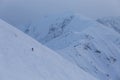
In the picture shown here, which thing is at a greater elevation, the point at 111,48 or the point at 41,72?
the point at 41,72

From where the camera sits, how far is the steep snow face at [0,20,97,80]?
18.2m

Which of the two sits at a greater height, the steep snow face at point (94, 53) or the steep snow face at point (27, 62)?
the steep snow face at point (27, 62)

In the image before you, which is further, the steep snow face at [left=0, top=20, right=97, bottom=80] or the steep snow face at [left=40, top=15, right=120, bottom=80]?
the steep snow face at [left=40, top=15, right=120, bottom=80]

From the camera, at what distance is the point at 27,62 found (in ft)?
66.6

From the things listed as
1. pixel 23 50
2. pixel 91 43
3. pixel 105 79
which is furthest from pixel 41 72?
pixel 91 43

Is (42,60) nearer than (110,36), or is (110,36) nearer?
(42,60)

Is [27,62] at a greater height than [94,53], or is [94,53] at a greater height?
[27,62]

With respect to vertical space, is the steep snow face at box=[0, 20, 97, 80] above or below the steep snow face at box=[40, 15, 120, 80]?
above

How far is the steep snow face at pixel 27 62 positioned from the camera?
59.6 feet

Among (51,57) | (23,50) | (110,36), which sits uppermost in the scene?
(23,50)

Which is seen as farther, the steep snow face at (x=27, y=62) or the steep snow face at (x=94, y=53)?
the steep snow face at (x=94, y=53)

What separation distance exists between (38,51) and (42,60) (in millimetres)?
1011

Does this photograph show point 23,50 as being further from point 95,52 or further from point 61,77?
point 95,52

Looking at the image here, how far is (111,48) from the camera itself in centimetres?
15138
